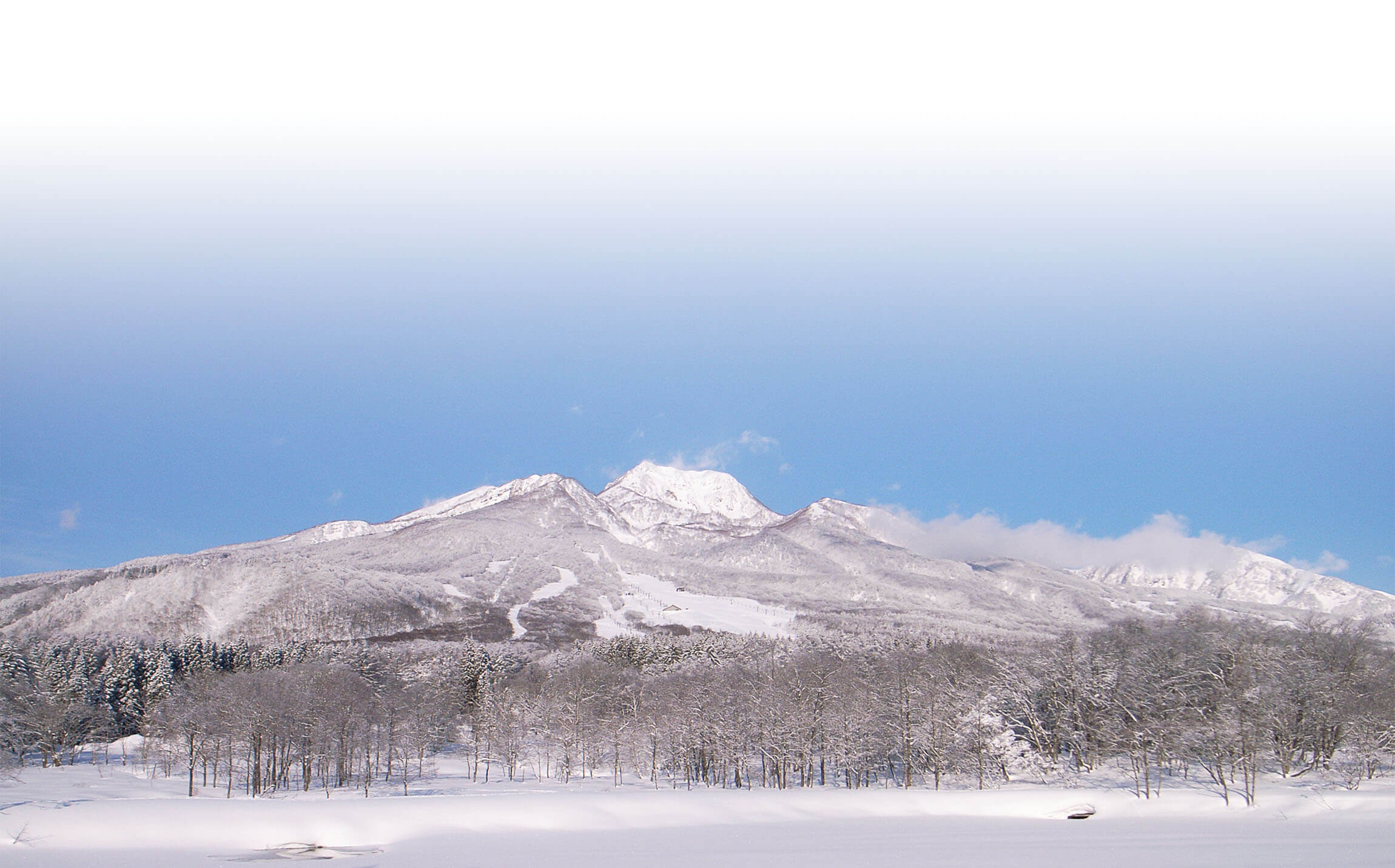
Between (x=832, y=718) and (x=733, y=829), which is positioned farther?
(x=832, y=718)

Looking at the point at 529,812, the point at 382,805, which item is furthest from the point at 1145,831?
the point at 382,805

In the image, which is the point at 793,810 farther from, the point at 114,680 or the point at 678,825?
the point at 114,680

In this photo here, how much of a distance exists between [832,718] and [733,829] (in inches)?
1030

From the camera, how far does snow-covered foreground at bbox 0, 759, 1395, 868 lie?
28438mm

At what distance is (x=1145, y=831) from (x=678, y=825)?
23.5 meters

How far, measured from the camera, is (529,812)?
38562 millimetres

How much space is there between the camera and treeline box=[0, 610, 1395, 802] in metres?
48.5

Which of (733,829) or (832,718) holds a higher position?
(733,829)

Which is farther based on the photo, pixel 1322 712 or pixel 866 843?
pixel 1322 712

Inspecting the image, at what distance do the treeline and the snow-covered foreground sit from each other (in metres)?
5.40

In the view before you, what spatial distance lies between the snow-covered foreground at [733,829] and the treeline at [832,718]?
540cm

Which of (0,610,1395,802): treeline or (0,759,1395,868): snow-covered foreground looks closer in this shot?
(0,759,1395,868): snow-covered foreground

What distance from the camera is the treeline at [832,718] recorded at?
48500mm

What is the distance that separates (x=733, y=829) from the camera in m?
36.5
